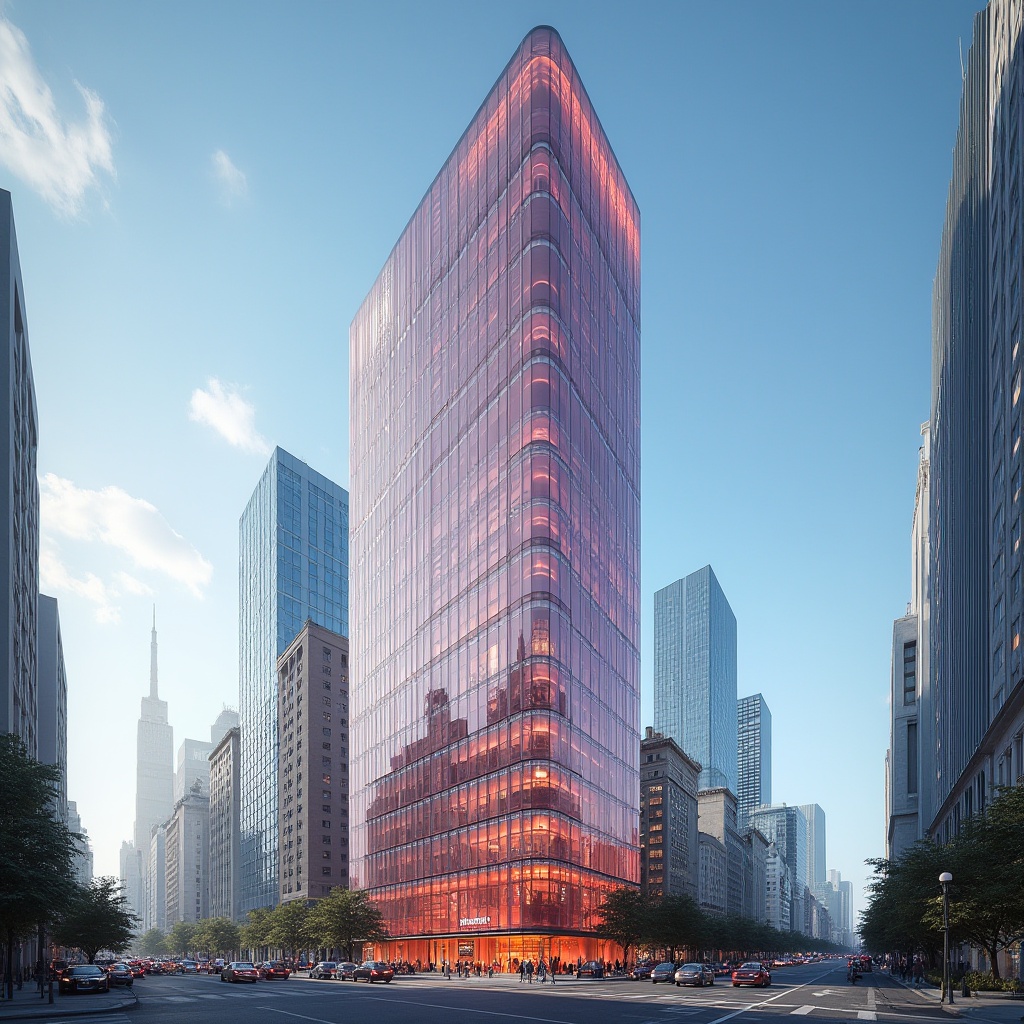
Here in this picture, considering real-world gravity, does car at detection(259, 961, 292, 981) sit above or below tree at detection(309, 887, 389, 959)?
above

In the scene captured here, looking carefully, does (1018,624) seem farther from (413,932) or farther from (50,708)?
(50,708)

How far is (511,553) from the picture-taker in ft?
306

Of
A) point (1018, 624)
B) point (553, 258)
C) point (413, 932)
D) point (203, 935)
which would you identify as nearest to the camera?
point (1018, 624)

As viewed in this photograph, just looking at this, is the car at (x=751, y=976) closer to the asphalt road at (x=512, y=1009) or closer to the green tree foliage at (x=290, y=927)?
the asphalt road at (x=512, y=1009)

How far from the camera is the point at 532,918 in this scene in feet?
276

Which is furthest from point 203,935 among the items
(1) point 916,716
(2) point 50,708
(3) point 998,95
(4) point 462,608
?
(3) point 998,95

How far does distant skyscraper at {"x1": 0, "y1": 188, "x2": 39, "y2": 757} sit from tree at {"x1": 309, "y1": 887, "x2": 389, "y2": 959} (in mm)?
35544

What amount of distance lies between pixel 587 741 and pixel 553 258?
51206mm

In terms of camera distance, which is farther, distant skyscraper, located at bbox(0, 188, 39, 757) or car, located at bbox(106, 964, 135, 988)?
distant skyscraper, located at bbox(0, 188, 39, 757)

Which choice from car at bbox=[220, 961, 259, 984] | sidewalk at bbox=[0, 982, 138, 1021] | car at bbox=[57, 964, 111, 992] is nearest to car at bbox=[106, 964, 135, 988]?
car at bbox=[57, 964, 111, 992]

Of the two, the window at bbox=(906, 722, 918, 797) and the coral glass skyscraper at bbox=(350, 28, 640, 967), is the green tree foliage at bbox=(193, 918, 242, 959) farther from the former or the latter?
the window at bbox=(906, 722, 918, 797)

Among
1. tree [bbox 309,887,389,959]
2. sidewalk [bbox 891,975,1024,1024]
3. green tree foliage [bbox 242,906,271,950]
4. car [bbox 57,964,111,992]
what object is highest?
sidewalk [bbox 891,975,1024,1024]

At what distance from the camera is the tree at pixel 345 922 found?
320 feet

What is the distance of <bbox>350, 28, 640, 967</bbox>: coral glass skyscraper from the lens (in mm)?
89938
